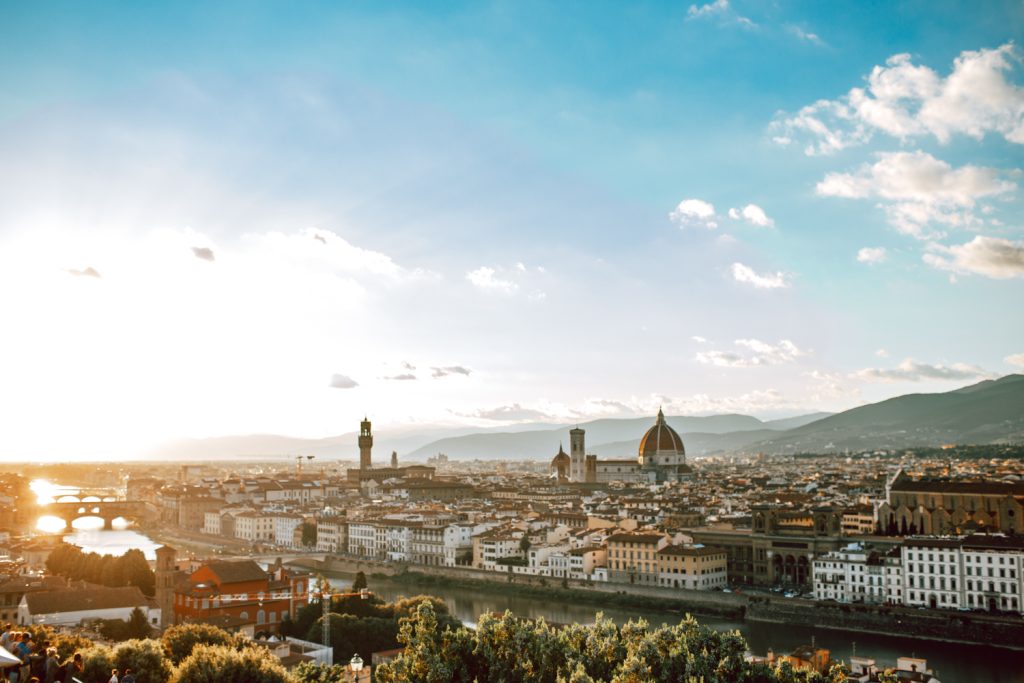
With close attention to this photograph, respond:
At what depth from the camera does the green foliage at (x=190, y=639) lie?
17672mm

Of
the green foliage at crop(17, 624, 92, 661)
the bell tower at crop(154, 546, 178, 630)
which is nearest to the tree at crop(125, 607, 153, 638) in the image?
the bell tower at crop(154, 546, 178, 630)

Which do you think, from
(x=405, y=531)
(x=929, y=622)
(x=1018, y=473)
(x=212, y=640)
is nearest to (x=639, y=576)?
(x=929, y=622)

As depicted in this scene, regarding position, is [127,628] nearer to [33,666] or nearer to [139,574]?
[139,574]

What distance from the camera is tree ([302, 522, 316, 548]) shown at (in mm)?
51062

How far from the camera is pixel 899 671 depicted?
17.8 meters

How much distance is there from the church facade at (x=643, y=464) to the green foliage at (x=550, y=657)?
216ft

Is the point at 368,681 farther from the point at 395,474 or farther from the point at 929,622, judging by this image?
the point at 395,474

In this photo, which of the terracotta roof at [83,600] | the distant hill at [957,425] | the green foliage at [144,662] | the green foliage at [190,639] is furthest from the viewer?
the distant hill at [957,425]

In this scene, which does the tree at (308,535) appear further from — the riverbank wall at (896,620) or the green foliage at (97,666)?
the green foliage at (97,666)

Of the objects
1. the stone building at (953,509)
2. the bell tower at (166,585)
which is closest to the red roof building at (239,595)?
the bell tower at (166,585)

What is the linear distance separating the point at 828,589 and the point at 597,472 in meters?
51.9

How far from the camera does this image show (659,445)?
263ft

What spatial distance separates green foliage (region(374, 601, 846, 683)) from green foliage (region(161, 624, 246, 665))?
685cm

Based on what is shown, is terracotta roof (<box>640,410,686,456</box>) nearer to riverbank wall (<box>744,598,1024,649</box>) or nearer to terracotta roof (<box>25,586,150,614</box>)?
riverbank wall (<box>744,598,1024,649</box>)
